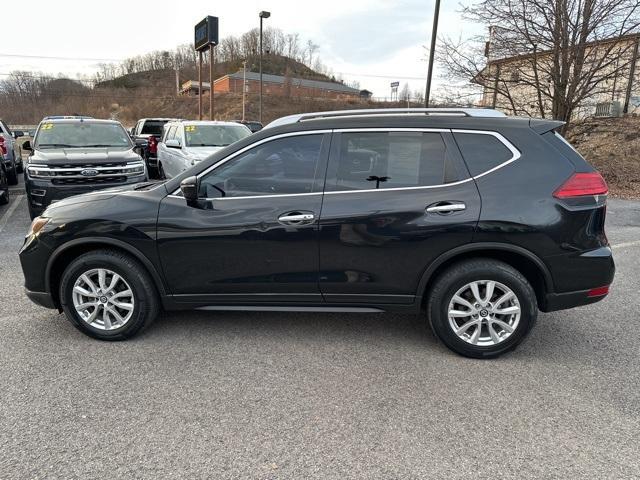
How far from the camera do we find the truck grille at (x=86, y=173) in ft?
24.8

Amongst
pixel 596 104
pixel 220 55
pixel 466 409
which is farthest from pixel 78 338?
pixel 220 55

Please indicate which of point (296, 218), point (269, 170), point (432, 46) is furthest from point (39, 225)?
point (432, 46)

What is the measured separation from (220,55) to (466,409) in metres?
121

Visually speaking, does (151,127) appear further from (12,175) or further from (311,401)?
(311,401)

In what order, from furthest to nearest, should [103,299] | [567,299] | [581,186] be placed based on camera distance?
[103,299]
[567,299]
[581,186]

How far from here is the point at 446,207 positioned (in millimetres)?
3449

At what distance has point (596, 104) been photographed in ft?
48.3

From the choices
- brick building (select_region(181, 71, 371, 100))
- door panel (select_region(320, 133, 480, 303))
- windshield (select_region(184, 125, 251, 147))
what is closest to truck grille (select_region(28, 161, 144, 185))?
windshield (select_region(184, 125, 251, 147))

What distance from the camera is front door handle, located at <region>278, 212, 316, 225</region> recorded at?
3541 millimetres

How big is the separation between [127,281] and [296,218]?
1.46m

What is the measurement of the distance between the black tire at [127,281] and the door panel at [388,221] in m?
1.43

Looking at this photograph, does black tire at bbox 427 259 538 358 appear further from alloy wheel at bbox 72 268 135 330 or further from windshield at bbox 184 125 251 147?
windshield at bbox 184 125 251 147

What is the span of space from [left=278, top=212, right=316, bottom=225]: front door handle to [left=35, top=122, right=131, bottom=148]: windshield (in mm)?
6701

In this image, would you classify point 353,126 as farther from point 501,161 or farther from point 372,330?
point 372,330
